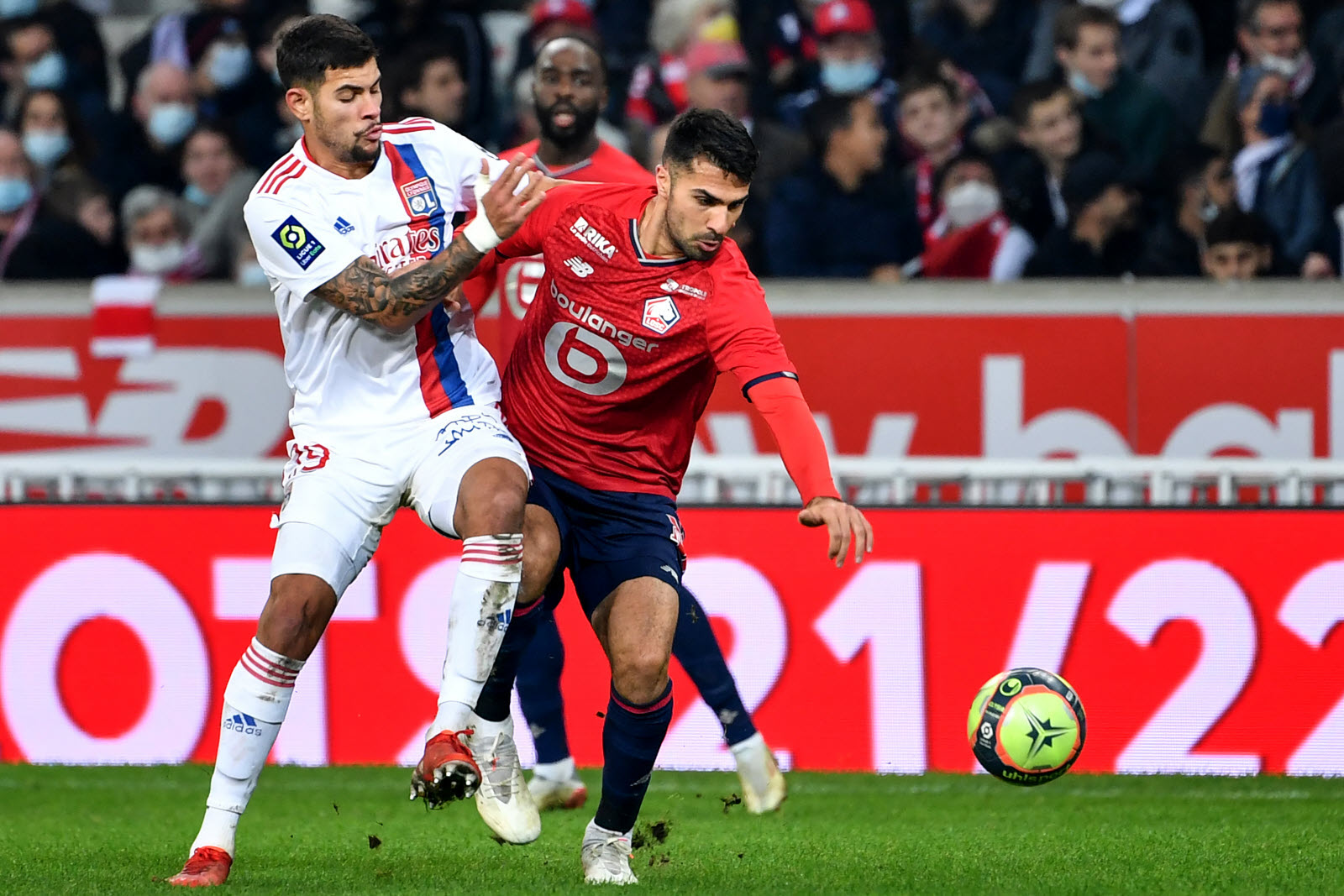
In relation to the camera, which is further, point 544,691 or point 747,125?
point 747,125

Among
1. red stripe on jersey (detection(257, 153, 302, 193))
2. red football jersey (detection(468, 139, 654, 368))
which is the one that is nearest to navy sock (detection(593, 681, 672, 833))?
red stripe on jersey (detection(257, 153, 302, 193))

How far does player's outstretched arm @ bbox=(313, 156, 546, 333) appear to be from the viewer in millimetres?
4980

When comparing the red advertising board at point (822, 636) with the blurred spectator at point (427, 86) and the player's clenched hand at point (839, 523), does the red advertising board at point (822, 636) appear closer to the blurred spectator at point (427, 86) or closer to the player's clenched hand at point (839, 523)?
the player's clenched hand at point (839, 523)

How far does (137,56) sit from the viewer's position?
11.8 metres

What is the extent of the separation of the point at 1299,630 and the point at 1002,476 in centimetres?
134

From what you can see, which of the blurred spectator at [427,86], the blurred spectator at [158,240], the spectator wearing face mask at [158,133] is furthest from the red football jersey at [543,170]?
the spectator wearing face mask at [158,133]

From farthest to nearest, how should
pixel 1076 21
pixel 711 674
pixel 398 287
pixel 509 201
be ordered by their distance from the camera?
pixel 1076 21 < pixel 711 674 < pixel 398 287 < pixel 509 201

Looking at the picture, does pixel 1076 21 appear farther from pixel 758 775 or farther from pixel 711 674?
pixel 758 775

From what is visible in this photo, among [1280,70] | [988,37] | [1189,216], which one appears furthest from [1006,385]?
[988,37]

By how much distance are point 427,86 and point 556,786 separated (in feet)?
16.0

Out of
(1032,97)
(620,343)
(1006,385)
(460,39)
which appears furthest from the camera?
(460,39)

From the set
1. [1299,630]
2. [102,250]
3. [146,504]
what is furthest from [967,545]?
[102,250]

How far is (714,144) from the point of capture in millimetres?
5031

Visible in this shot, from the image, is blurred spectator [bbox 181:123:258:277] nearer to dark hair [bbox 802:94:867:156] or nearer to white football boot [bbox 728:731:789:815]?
dark hair [bbox 802:94:867:156]
